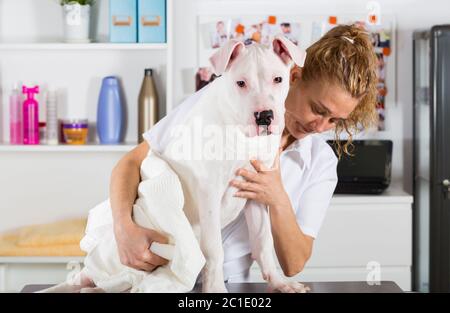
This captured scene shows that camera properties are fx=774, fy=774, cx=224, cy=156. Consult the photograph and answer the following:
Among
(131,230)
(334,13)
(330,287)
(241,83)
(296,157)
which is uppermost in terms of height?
(334,13)

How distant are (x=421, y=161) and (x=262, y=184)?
0.34 meters

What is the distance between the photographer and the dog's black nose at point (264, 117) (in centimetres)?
105

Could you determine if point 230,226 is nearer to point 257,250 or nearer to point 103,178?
point 257,250

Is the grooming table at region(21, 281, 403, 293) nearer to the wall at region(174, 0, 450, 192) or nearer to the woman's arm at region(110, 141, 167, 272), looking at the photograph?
the woman's arm at region(110, 141, 167, 272)

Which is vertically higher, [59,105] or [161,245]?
[59,105]

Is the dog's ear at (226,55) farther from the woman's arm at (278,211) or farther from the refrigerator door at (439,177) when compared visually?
the refrigerator door at (439,177)

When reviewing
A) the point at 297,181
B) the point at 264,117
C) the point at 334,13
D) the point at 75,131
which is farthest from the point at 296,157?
the point at 75,131

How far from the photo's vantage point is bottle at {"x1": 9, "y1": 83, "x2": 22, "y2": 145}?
1.22 m

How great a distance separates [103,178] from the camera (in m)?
1.24

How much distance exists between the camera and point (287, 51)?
1.06 meters

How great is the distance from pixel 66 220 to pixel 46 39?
0.30 metres

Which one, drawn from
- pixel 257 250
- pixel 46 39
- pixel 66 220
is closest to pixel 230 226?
pixel 257 250

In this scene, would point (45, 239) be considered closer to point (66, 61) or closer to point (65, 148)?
point (65, 148)
